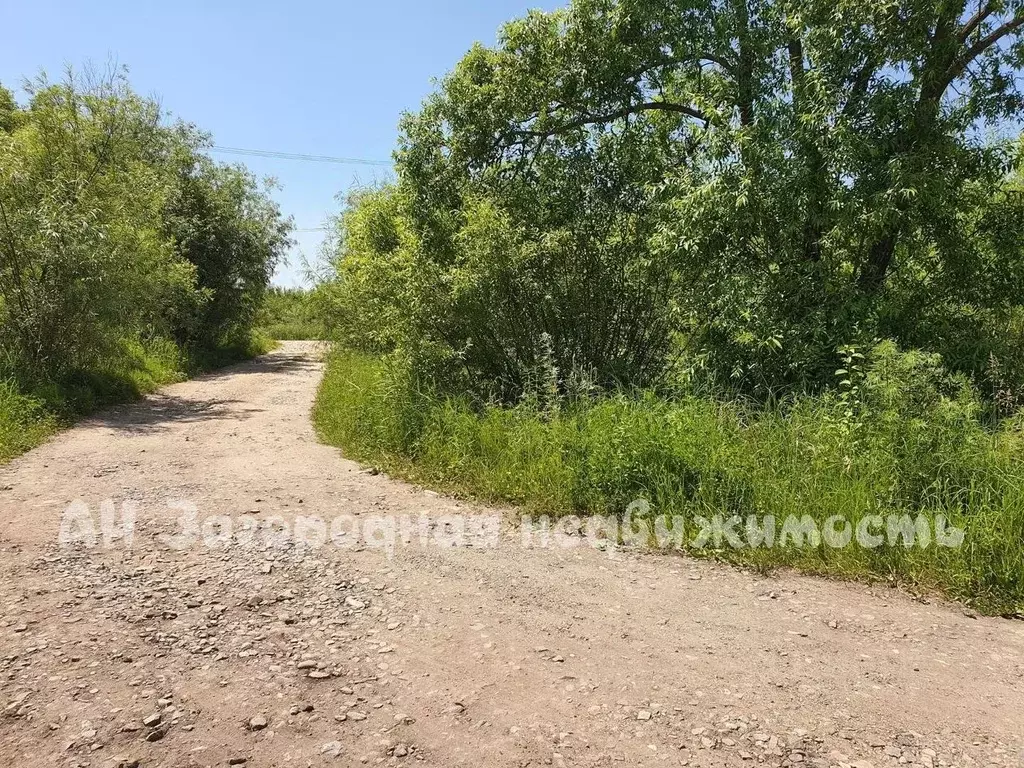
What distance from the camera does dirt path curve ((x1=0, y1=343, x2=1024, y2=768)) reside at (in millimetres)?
2289

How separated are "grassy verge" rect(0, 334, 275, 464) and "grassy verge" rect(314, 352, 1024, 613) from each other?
411cm

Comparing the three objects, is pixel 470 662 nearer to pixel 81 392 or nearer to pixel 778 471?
pixel 778 471

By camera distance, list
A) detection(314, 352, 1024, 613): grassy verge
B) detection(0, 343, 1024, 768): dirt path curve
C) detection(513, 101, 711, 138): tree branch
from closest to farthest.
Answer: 1. detection(0, 343, 1024, 768): dirt path curve
2. detection(314, 352, 1024, 613): grassy verge
3. detection(513, 101, 711, 138): tree branch

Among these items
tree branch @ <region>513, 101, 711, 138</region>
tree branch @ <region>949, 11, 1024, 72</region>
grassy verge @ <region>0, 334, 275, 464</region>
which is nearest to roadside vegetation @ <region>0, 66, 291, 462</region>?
grassy verge @ <region>0, 334, 275, 464</region>

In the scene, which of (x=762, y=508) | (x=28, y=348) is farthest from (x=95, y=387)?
(x=762, y=508)

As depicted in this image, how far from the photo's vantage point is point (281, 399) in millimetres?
11430

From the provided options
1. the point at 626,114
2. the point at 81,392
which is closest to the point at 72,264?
the point at 81,392

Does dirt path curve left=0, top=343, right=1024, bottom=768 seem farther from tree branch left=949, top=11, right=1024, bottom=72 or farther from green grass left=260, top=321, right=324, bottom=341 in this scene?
green grass left=260, top=321, right=324, bottom=341

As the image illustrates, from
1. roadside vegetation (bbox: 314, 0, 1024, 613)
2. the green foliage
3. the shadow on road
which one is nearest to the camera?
roadside vegetation (bbox: 314, 0, 1024, 613)

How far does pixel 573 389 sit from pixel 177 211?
15.0 meters

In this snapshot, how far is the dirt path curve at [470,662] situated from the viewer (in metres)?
2.29

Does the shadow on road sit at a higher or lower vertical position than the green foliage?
lower

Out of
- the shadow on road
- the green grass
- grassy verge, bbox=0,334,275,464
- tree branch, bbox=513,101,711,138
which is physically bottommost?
the shadow on road

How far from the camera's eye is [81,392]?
29.6 ft
